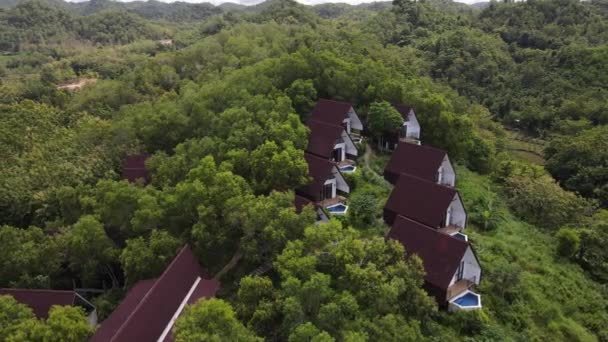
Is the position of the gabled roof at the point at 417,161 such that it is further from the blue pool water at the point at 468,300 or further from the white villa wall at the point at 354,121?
the blue pool water at the point at 468,300

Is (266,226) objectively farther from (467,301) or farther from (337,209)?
(467,301)

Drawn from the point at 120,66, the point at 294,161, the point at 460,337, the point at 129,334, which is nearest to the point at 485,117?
the point at 294,161

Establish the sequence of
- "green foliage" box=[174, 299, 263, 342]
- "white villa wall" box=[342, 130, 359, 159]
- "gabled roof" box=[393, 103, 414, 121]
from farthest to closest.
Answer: "gabled roof" box=[393, 103, 414, 121] → "white villa wall" box=[342, 130, 359, 159] → "green foliage" box=[174, 299, 263, 342]

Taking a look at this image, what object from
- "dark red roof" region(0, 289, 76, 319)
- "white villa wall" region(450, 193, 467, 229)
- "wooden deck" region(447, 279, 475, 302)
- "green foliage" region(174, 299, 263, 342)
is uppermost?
"green foliage" region(174, 299, 263, 342)

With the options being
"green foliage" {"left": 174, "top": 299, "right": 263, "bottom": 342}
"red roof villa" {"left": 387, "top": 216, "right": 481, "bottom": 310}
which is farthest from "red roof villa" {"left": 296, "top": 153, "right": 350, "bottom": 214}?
"green foliage" {"left": 174, "top": 299, "right": 263, "bottom": 342}

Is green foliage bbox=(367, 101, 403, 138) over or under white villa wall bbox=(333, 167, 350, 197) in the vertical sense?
over

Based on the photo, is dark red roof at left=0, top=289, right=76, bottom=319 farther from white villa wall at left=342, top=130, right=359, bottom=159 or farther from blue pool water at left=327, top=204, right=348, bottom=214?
white villa wall at left=342, top=130, right=359, bottom=159

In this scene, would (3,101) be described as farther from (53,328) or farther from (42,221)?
(53,328)
